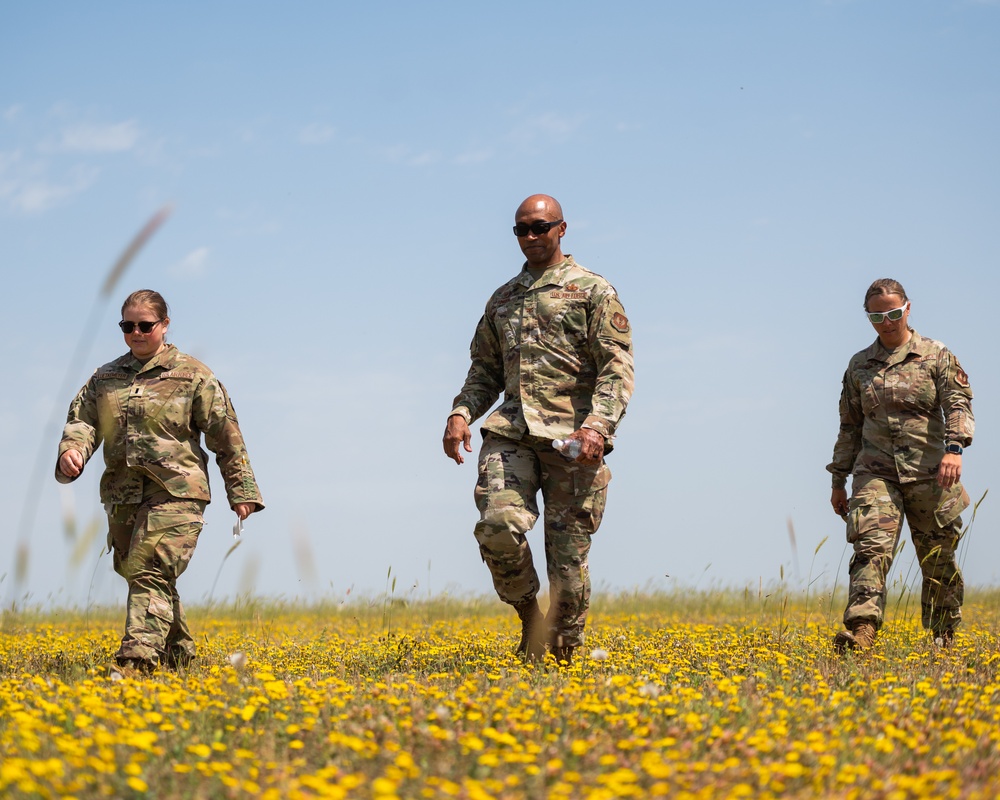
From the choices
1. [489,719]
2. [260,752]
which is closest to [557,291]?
[489,719]

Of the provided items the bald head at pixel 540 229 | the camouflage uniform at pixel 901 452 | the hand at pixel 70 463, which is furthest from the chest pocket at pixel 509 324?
the camouflage uniform at pixel 901 452

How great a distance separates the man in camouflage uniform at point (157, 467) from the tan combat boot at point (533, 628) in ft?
6.12

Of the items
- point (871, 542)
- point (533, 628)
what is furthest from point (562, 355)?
point (871, 542)

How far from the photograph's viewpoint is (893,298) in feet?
27.7

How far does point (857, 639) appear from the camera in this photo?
787cm

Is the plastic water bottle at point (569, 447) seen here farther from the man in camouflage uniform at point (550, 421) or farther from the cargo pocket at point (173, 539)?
the cargo pocket at point (173, 539)

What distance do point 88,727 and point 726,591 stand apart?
11.5 meters

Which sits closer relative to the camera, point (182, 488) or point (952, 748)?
point (952, 748)

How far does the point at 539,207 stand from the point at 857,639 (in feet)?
11.7

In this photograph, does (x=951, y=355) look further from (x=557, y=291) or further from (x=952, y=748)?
(x=952, y=748)

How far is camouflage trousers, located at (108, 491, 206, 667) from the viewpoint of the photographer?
719cm

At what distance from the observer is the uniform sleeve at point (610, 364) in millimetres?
7000

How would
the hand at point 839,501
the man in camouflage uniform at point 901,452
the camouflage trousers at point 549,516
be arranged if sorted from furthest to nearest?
1. the hand at point 839,501
2. the man in camouflage uniform at point 901,452
3. the camouflage trousers at point 549,516

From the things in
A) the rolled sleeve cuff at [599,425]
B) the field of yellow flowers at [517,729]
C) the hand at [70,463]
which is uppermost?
the rolled sleeve cuff at [599,425]
